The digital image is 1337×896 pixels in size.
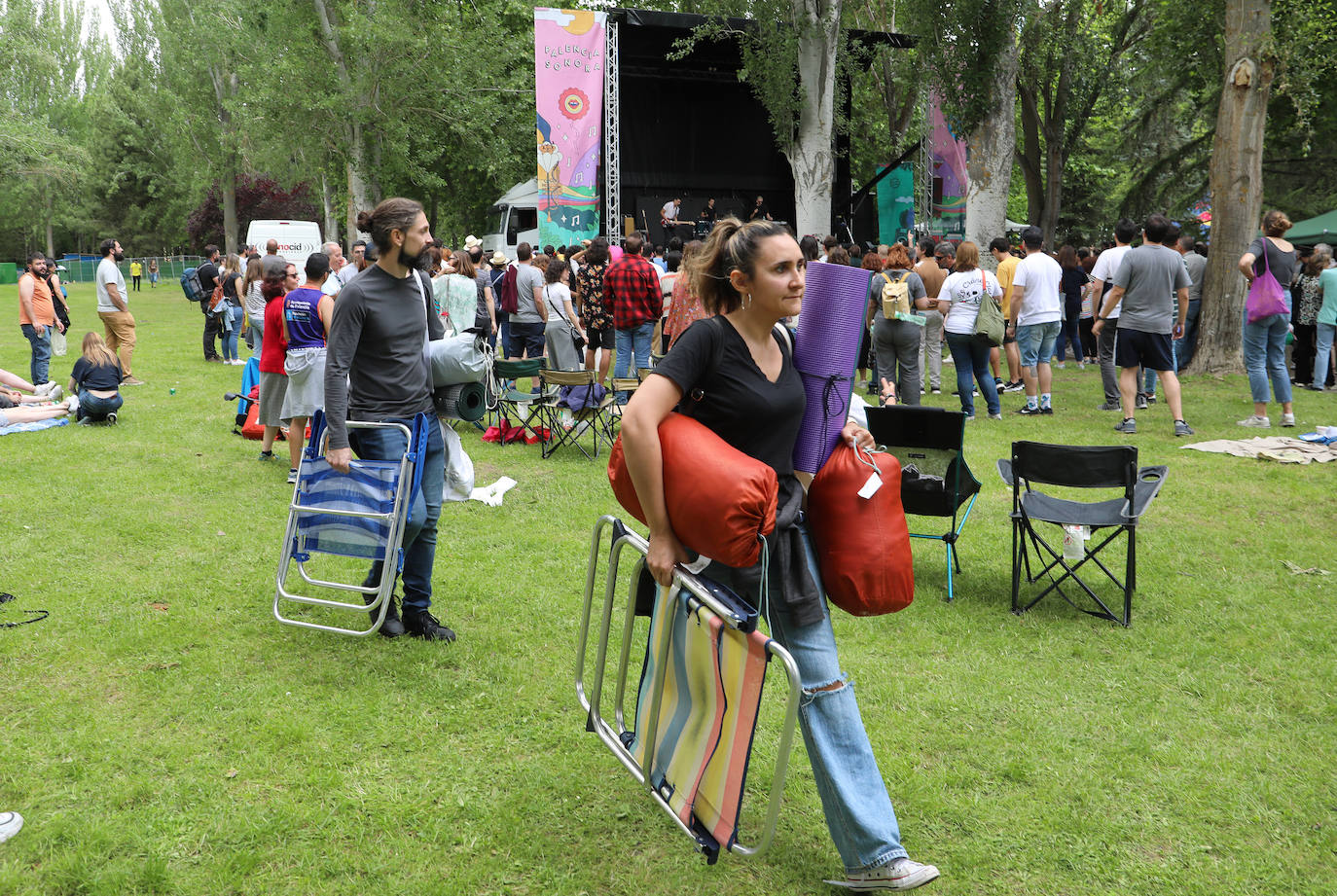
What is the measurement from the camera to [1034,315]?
10.9m

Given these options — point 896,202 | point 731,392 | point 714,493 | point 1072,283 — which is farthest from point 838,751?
point 896,202

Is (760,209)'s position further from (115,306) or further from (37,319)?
(37,319)

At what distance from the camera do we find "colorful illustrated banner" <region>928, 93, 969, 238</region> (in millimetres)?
18891

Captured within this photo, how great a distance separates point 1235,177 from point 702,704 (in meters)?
12.4

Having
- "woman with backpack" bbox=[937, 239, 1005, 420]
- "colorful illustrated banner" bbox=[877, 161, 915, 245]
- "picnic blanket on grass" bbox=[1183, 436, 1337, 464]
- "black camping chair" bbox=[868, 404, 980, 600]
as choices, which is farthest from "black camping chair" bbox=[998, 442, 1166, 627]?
"colorful illustrated banner" bbox=[877, 161, 915, 245]

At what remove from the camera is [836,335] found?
266 centimetres

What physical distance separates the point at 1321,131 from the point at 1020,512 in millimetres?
24601

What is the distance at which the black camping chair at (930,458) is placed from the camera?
527 cm

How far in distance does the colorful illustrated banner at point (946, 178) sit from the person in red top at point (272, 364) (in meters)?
13.6

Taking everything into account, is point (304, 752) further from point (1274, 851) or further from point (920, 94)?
point (920, 94)

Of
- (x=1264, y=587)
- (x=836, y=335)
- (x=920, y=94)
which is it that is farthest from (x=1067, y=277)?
(x=836, y=335)

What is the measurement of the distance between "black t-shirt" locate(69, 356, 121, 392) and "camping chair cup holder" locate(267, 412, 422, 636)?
6690 millimetres

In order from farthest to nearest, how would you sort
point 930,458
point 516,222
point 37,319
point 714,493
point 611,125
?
1. point 516,222
2. point 611,125
3. point 37,319
4. point 930,458
5. point 714,493

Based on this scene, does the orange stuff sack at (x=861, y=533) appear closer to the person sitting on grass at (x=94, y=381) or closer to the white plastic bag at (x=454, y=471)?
the white plastic bag at (x=454, y=471)
